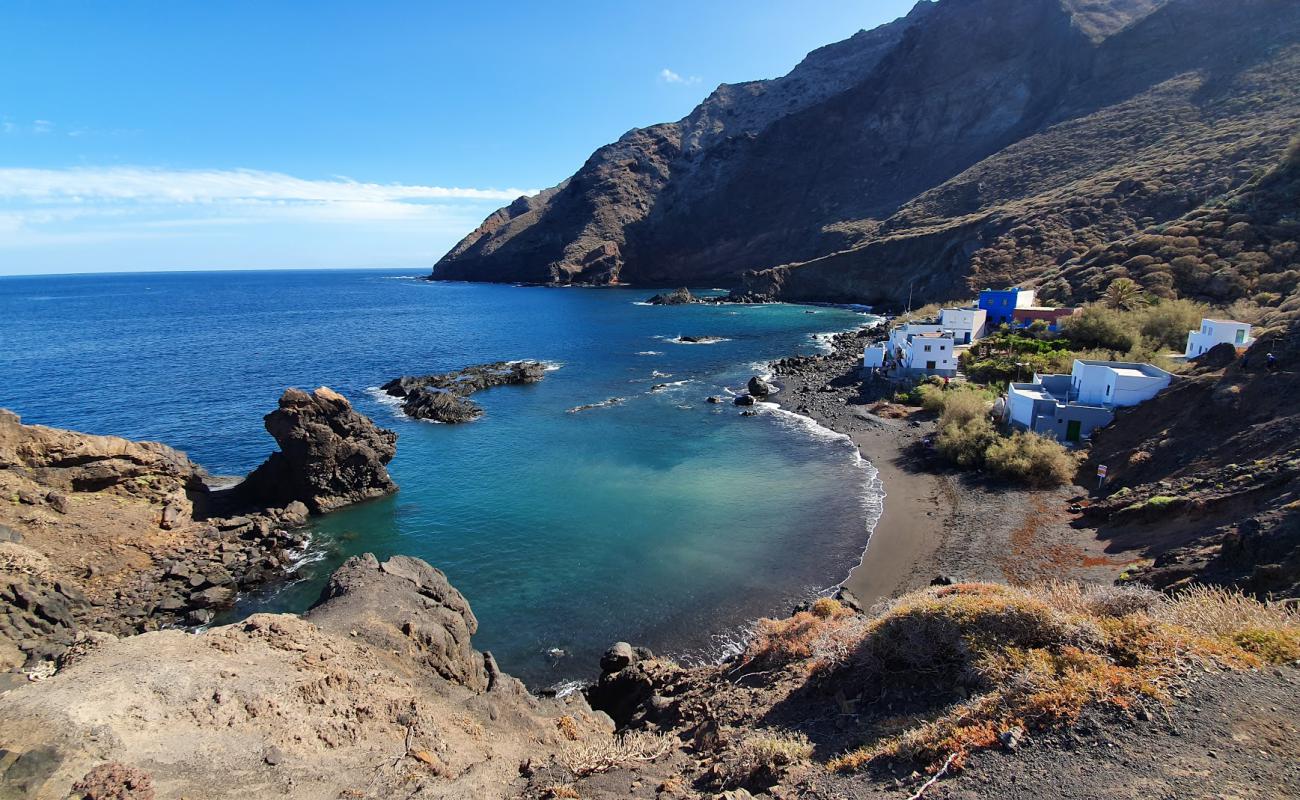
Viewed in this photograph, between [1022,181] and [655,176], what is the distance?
99.7 meters

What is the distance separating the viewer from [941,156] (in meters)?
129

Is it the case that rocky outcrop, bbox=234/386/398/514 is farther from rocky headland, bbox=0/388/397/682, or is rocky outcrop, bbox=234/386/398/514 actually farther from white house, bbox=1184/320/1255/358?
white house, bbox=1184/320/1255/358

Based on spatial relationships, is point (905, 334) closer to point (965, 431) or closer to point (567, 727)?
point (965, 431)

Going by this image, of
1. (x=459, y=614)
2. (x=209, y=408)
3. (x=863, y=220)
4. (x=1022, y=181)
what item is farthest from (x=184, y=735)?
(x=863, y=220)

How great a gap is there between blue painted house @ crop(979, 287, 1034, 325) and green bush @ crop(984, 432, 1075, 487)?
31003mm

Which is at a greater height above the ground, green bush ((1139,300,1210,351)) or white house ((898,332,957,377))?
green bush ((1139,300,1210,351))

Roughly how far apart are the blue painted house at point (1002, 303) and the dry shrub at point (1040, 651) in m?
50.9

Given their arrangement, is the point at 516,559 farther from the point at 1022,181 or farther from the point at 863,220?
the point at 863,220

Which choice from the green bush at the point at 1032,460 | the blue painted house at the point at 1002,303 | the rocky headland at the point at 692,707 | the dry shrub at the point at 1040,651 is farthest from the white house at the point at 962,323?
the dry shrub at the point at 1040,651

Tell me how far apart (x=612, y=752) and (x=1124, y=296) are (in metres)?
54.2

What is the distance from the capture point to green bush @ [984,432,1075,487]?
93.0ft

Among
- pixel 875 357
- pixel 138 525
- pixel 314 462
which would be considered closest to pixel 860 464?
pixel 875 357

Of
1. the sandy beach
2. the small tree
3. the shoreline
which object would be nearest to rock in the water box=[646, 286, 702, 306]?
the shoreline

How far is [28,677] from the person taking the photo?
495 inches
